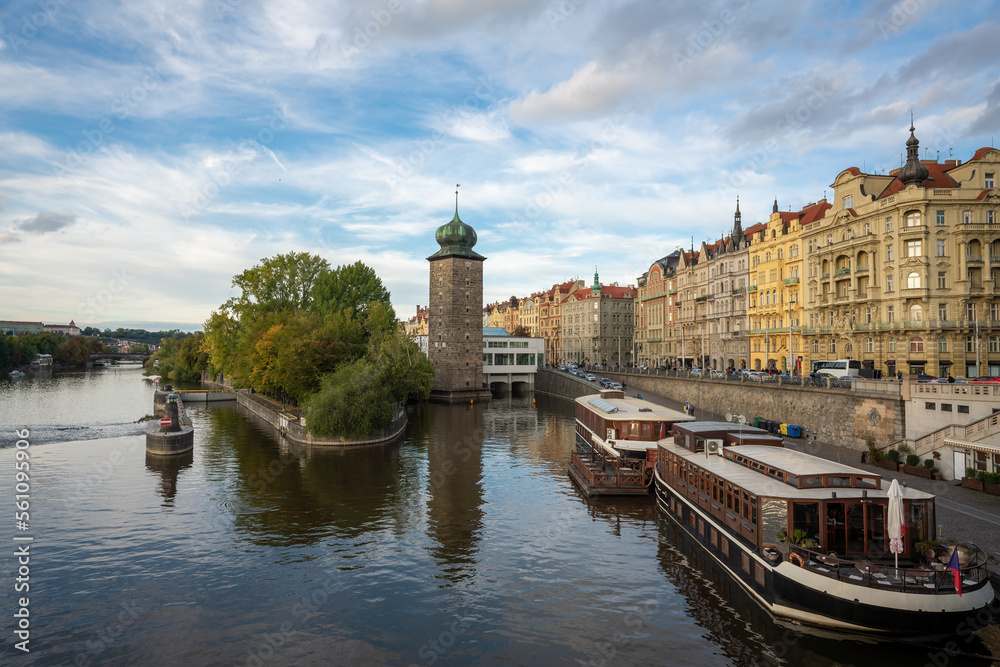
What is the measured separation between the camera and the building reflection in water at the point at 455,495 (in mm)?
23547

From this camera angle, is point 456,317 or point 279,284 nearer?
point 279,284

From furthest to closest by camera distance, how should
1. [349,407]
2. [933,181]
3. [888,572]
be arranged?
1. [933,181]
2. [349,407]
3. [888,572]

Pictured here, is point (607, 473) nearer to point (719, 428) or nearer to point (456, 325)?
point (719, 428)

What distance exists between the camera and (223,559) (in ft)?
75.0

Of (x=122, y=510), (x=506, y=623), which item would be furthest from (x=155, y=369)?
(x=506, y=623)

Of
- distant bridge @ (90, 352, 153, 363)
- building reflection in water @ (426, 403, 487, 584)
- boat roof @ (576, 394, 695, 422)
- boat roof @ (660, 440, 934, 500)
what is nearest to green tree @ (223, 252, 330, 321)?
building reflection in water @ (426, 403, 487, 584)

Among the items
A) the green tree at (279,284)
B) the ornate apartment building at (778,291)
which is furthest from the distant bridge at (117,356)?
the ornate apartment building at (778,291)

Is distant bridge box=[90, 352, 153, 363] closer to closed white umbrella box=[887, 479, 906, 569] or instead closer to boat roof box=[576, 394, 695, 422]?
boat roof box=[576, 394, 695, 422]

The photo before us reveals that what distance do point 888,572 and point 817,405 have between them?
103ft

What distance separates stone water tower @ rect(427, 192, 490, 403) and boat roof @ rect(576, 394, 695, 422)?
4711 cm

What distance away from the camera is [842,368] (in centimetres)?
4962

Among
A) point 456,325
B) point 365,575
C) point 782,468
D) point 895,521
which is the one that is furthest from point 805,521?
point 456,325

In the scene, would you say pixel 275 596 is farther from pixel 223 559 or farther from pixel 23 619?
pixel 23 619

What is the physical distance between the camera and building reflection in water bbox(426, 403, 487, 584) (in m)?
23.5
